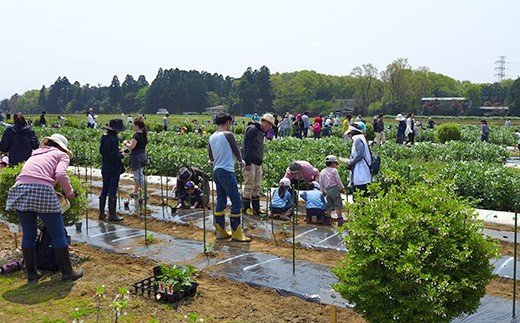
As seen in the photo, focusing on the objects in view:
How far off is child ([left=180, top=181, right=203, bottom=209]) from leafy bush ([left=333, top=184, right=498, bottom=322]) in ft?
19.6

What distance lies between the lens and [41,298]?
17.4 ft

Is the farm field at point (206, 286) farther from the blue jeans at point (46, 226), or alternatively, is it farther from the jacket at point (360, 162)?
the jacket at point (360, 162)

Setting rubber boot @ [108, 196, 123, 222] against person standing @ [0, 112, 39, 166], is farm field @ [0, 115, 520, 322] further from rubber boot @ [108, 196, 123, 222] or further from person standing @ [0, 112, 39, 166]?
person standing @ [0, 112, 39, 166]

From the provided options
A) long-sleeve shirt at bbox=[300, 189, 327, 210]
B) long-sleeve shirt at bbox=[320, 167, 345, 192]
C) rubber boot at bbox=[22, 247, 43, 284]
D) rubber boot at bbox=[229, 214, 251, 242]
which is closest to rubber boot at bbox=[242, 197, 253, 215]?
long-sleeve shirt at bbox=[300, 189, 327, 210]

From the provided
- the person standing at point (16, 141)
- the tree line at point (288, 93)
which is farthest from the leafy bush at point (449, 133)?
the tree line at point (288, 93)

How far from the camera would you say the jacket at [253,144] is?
8.56 metres

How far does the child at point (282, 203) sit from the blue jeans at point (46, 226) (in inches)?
148

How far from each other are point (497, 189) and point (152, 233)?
6.43 metres

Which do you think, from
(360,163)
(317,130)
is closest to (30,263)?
(360,163)

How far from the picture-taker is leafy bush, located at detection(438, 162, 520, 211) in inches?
385

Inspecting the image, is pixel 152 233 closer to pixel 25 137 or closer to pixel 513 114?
pixel 25 137

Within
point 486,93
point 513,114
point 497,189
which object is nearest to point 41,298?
point 497,189

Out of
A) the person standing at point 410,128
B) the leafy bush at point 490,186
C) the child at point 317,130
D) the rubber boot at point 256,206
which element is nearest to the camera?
the rubber boot at point 256,206

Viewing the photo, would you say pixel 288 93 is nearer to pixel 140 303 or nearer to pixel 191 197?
pixel 191 197
